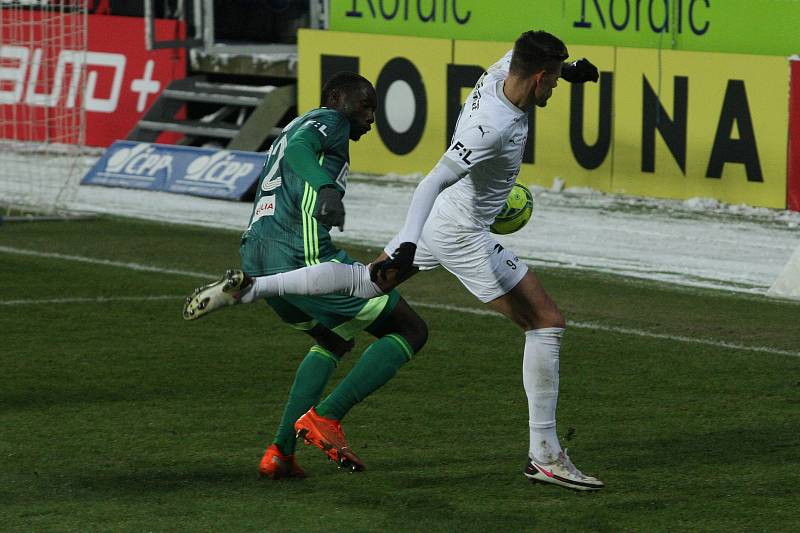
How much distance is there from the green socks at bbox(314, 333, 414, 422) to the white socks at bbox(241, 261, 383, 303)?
A: 1.36 feet

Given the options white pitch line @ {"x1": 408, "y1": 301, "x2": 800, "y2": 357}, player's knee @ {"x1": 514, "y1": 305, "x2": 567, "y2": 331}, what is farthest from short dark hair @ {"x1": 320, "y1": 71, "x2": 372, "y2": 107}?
white pitch line @ {"x1": 408, "y1": 301, "x2": 800, "y2": 357}

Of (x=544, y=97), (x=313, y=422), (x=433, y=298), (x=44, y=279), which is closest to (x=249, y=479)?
(x=313, y=422)

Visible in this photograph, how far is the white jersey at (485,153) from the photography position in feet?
20.3

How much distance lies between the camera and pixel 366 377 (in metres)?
6.45

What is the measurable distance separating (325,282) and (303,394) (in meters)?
0.55

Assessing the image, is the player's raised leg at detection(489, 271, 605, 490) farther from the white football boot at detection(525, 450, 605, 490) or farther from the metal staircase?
the metal staircase

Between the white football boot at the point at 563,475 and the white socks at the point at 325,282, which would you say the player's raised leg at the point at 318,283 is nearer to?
the white socks at the point at 325,282

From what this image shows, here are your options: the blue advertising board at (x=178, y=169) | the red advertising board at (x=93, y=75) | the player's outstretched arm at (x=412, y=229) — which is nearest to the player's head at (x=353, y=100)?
the player's outstretched arm at (x=412, y=229)

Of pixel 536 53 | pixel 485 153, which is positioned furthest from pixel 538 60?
pixel 485 153

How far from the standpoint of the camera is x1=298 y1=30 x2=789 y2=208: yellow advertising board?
49.3 feet

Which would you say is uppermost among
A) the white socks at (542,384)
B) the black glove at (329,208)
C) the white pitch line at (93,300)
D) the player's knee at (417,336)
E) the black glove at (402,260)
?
the black glove at (329,208)

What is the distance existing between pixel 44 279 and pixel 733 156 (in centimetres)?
680

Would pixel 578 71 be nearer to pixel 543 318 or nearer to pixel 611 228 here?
pixel 543 318

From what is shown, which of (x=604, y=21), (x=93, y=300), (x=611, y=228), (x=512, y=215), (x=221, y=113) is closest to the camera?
(x=512, y=215)
